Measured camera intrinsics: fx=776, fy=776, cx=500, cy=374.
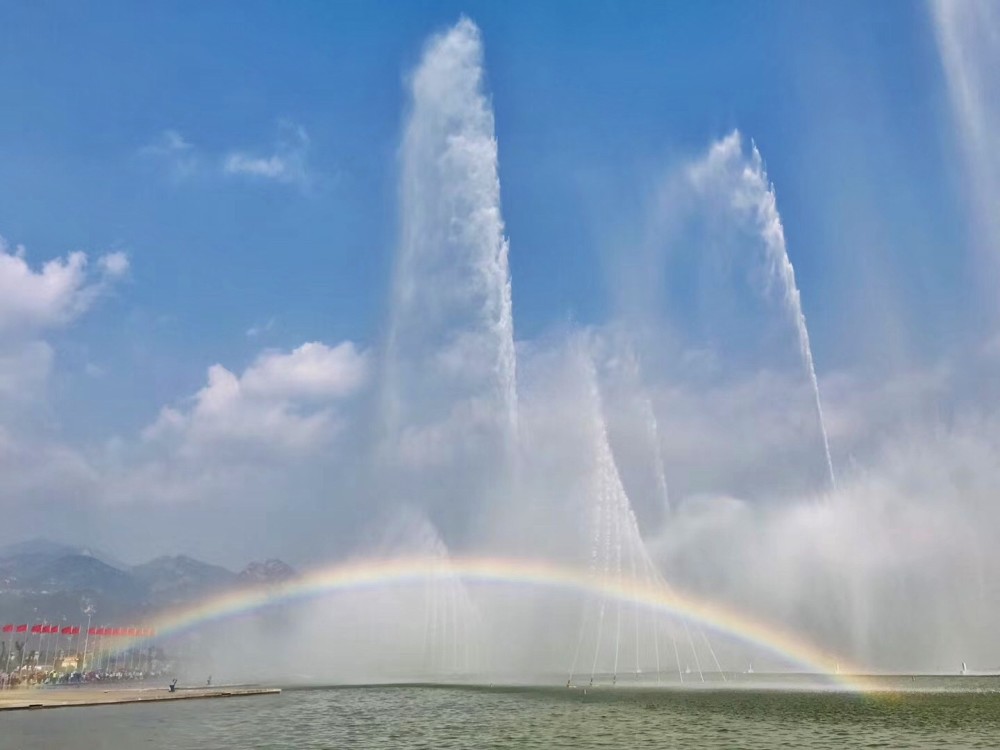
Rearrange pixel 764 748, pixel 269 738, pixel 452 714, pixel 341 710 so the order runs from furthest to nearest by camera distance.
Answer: pixel 341 710 → pixel 452 714 → pixel 269 738 → pixel 764 748

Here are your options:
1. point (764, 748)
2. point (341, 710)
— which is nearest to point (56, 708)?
point (341, 710)

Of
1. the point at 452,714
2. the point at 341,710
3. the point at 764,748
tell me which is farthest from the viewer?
the point at 341,710

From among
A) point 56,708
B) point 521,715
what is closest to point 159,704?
point 56,708

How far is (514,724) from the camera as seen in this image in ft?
225

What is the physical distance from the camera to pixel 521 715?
78688mm

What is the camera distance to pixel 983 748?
51688mm

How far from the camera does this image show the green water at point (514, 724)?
54125 millimetres

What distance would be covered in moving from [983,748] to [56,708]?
88.0 m

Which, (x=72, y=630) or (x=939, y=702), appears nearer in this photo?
(x=939, y=702)

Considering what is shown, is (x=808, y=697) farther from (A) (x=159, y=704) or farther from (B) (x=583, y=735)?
(A) (x=159, y=704)

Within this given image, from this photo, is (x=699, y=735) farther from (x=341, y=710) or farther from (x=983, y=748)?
(x=341, y=710)

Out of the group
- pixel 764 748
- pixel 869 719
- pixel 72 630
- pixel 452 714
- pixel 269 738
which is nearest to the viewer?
pixel 764 748

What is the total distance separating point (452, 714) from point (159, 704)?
1498 inches

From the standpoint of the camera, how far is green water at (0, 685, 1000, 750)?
54.1 m
